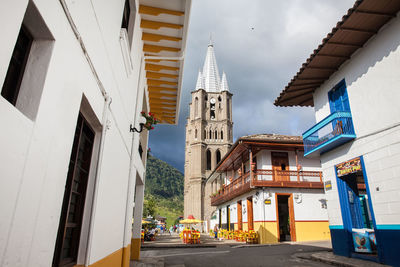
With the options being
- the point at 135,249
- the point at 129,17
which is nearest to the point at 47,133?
the point at 129,17

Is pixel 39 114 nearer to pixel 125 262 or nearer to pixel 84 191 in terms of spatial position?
pixel 84 191

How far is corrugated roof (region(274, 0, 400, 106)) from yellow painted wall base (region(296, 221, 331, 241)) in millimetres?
9250

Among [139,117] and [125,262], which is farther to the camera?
[139,117]

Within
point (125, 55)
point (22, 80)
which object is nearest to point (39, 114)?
point (22, 80)

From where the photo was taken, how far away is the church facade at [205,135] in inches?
1807

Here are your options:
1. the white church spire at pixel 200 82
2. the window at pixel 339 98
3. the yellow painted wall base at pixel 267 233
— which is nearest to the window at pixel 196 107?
the white church spire at pixel 200 82

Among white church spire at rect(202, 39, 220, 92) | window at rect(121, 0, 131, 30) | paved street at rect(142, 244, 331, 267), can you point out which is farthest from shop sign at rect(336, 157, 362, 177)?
white church spire at rect(202, 39, 220, 92)

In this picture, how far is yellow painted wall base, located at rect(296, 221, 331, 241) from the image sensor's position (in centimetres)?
1707

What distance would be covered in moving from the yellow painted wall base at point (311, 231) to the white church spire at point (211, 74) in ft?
136

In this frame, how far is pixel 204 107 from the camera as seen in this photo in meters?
53.0

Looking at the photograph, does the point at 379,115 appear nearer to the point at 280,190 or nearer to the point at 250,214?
the point at 280,190

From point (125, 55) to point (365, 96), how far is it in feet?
26.4

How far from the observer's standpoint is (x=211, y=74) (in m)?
57.0

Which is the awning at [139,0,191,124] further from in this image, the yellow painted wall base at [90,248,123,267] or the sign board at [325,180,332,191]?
the sign board at [325,180,332,191]
